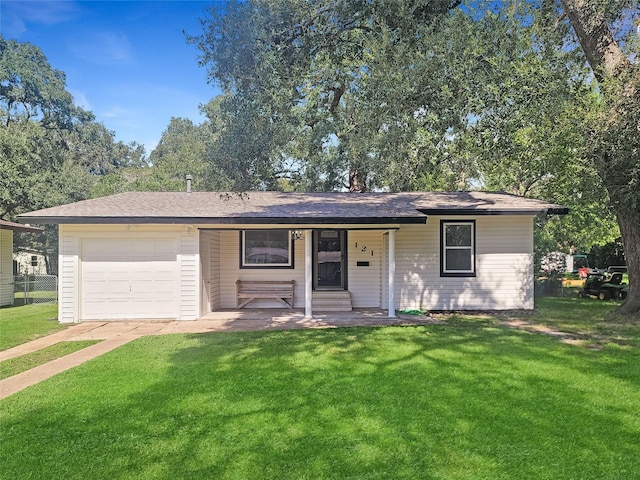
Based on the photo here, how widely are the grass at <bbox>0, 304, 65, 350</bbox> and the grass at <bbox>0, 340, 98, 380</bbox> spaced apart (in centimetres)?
96

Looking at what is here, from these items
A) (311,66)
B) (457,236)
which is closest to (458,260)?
(457,236)

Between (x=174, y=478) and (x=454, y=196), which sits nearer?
(x=174, y=478)

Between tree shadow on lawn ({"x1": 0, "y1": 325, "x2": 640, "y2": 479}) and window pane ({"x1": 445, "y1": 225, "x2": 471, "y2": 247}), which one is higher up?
window pane ({"x1": 445, "y1": 225, "x2": 471, "y2": 247})

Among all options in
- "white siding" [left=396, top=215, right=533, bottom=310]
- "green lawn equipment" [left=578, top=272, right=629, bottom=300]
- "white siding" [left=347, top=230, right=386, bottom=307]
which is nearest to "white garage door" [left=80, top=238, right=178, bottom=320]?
"white siding" [left=347, top=230, right=386, bottom=307]

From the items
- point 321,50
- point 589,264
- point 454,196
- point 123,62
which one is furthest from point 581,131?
point 589,264

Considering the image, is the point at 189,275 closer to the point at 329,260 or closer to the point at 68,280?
the point at 68,280

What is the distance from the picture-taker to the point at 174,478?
9.76 ft

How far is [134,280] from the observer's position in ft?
33.0

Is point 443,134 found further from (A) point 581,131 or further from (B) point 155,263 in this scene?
(B) point 155,263

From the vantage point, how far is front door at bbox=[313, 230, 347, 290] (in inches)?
461

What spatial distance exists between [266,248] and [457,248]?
519 cm

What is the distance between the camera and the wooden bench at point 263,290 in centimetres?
1140

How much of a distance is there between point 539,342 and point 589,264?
20.3 meters

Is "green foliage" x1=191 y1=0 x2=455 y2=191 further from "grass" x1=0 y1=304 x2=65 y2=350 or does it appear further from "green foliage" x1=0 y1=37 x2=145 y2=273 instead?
"green foliage" x1=0 y1=37 x2=145 y2=273
